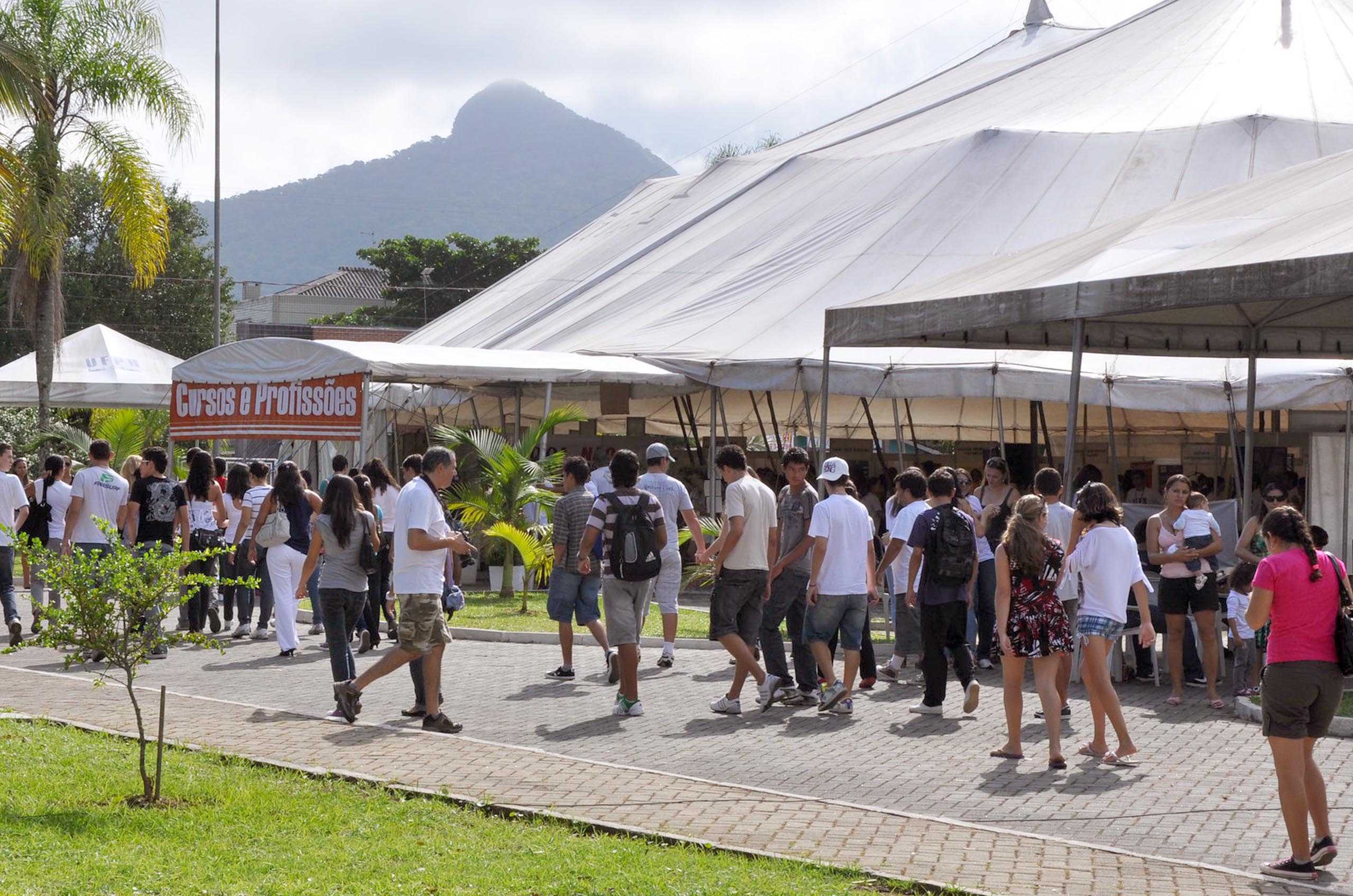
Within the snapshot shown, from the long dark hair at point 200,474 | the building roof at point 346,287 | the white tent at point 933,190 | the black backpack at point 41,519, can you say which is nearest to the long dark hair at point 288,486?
the long dark hair at point 200,474

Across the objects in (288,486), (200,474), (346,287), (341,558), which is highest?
(346,287)

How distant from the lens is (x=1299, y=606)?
6.14 meters

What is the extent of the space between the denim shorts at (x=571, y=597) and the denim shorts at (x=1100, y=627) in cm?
394

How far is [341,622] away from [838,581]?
3404mm

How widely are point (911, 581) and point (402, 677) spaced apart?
164 inches

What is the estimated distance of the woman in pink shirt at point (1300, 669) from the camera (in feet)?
19.9

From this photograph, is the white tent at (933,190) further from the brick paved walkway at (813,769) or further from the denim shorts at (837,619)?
the brick paved walkway at (813,769)

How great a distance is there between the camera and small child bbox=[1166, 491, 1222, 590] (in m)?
10.8

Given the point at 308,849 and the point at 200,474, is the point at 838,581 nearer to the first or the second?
the point at 308,849

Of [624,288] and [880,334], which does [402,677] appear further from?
[624,288]

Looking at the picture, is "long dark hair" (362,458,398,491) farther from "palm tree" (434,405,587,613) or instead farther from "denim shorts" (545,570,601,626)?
"denim shorts" (545,570,601,626)

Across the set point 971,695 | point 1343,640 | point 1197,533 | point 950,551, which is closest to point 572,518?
point 950,551

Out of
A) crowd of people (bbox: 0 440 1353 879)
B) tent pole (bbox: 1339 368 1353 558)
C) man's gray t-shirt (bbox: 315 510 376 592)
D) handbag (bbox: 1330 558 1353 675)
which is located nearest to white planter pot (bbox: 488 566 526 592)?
crowd of people (bbox: 0 440 1353 879)

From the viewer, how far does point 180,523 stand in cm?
1245
